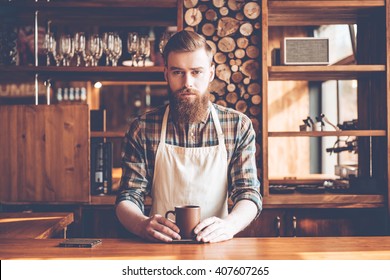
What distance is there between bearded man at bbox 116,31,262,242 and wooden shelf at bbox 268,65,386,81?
110 cm

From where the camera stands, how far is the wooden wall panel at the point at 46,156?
3348mm

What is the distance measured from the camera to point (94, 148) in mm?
3502

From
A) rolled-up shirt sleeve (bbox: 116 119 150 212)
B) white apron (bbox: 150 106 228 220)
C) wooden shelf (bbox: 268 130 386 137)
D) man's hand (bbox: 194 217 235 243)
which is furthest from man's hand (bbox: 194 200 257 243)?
wooden shelf (bbox: 268 130 386 137)

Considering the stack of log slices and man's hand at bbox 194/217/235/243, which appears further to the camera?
A: the stack of log slices

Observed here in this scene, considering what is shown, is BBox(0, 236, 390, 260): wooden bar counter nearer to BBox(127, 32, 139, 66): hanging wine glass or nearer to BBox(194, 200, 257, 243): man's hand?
BBox(194, 200, 257, 243): man's hand

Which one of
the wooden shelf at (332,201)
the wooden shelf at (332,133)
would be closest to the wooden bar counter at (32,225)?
the wooden shelf at (332,201)

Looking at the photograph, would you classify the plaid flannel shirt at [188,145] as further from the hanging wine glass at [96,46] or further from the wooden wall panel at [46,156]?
the hanging wine glass at [96,46]

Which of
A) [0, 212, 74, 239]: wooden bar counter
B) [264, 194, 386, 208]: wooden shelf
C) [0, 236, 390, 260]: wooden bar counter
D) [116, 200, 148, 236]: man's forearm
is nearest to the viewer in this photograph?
[0, 236, 390, 260]: wooden bar counter

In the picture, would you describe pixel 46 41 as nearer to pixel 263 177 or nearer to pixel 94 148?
pixel 94 148

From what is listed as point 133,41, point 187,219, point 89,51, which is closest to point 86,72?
point 89,51

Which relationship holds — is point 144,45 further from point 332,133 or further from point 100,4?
point 332,133

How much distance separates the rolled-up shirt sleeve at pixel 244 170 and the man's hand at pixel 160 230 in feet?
1.40

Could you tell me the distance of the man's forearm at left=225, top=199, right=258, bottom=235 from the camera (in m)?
1.99
